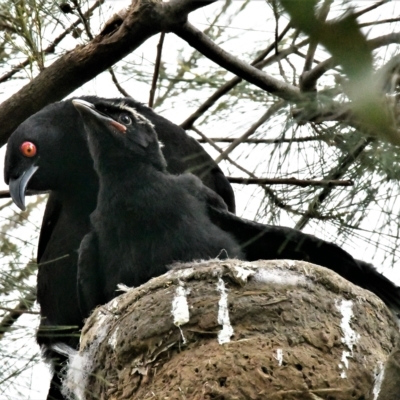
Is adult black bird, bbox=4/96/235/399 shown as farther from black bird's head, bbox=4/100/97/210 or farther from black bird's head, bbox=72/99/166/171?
black bird's head, bbox=72/99/166/171

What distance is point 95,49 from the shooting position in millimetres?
4023

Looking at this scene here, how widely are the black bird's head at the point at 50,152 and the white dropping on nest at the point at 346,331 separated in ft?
7.27

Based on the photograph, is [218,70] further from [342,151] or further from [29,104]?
[342,151]


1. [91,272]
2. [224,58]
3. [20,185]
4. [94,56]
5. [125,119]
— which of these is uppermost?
[224,58]

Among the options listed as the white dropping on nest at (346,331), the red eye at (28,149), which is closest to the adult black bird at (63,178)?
the red eye at (28,149)

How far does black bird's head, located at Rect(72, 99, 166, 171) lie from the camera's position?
4.52 meters

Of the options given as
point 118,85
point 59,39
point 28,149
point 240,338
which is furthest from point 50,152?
point 240,338

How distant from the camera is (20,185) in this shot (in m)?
4.97

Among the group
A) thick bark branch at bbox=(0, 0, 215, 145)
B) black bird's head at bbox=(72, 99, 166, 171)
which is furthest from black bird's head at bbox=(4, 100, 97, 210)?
thick bark branch at bbox=(0, 0, 215, 145)

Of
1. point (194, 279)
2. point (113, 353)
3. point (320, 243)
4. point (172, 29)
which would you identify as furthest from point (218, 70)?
point (113, 353)

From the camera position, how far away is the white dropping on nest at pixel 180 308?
11.7 feet

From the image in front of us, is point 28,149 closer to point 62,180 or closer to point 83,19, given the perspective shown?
point 62,180

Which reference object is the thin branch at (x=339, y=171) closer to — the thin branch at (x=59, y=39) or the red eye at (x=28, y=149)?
the thin branch at (x=59, y=39)

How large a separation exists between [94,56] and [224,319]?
1.49 meters
